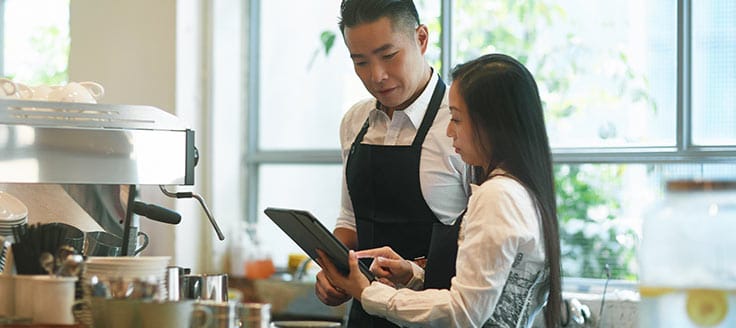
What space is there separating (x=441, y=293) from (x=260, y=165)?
2.94 metres

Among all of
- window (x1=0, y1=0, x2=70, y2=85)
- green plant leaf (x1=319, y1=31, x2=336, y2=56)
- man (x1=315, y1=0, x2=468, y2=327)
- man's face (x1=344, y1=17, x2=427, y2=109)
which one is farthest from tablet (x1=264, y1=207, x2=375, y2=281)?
window (x1=0, y1=0, x2=70, y2=85)

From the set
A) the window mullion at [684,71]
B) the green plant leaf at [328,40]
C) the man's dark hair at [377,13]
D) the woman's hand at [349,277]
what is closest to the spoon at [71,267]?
the woman's hand at [349,277]

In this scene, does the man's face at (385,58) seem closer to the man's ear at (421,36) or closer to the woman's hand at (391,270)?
the man's ear at (421,36)

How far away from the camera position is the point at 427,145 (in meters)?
2.55

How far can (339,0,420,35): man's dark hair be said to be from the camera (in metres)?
2.52

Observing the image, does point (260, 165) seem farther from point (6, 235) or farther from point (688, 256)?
point (688, 256)

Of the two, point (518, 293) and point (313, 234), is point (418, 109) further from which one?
point (518, 293)

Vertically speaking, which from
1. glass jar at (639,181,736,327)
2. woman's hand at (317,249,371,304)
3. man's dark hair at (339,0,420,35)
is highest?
man's dark hair at (339,0,420,35)

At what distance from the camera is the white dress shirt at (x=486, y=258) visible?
188cm

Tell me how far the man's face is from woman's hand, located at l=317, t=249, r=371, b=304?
0.52 m

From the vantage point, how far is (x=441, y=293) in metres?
1.98

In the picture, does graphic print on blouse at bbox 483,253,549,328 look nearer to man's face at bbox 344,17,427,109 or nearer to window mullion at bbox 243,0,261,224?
man's face at bbox 344,17,427,109

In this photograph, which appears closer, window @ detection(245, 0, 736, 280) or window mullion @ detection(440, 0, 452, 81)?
window @ detection(245, 0, 736, 280)

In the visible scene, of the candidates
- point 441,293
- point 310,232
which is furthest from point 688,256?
point 310,232
